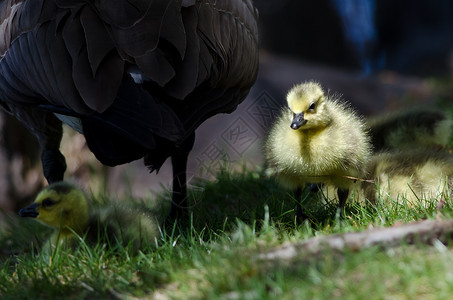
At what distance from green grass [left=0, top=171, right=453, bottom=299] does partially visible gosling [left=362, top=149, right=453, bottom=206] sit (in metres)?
0.20

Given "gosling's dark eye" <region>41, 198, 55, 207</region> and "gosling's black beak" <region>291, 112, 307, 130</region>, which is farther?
"gosling's dark eye" <region>41, 198, 55, 207</region>

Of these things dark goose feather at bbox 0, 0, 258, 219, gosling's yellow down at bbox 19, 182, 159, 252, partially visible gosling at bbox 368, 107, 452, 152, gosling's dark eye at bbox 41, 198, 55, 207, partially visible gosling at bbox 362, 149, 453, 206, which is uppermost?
dark goose feather at bbox 0, 0, 258, 219

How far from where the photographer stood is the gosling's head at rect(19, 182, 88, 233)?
356cm

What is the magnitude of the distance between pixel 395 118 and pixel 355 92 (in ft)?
17.5

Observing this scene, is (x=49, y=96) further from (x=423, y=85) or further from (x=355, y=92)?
(x=423, y=85)

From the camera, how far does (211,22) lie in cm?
375

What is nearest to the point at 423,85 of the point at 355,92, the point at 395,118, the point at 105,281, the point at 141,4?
the point at 355,92

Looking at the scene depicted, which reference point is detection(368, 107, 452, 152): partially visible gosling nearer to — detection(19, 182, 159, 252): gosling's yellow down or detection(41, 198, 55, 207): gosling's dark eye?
detection(19, 182, 159, 252): gosling's yellow down

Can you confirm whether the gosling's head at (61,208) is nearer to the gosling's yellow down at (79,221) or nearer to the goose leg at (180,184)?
the gosling's yellow down at (79,221)

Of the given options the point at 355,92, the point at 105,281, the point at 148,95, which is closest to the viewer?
the point at 105,281

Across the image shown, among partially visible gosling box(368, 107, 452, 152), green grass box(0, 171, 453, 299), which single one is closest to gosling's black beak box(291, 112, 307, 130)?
green grass box(0, 171, 453, 299)

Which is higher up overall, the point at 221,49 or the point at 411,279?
the point at 221,49

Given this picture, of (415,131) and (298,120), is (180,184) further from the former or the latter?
(415,131)

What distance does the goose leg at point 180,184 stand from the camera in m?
4.52
